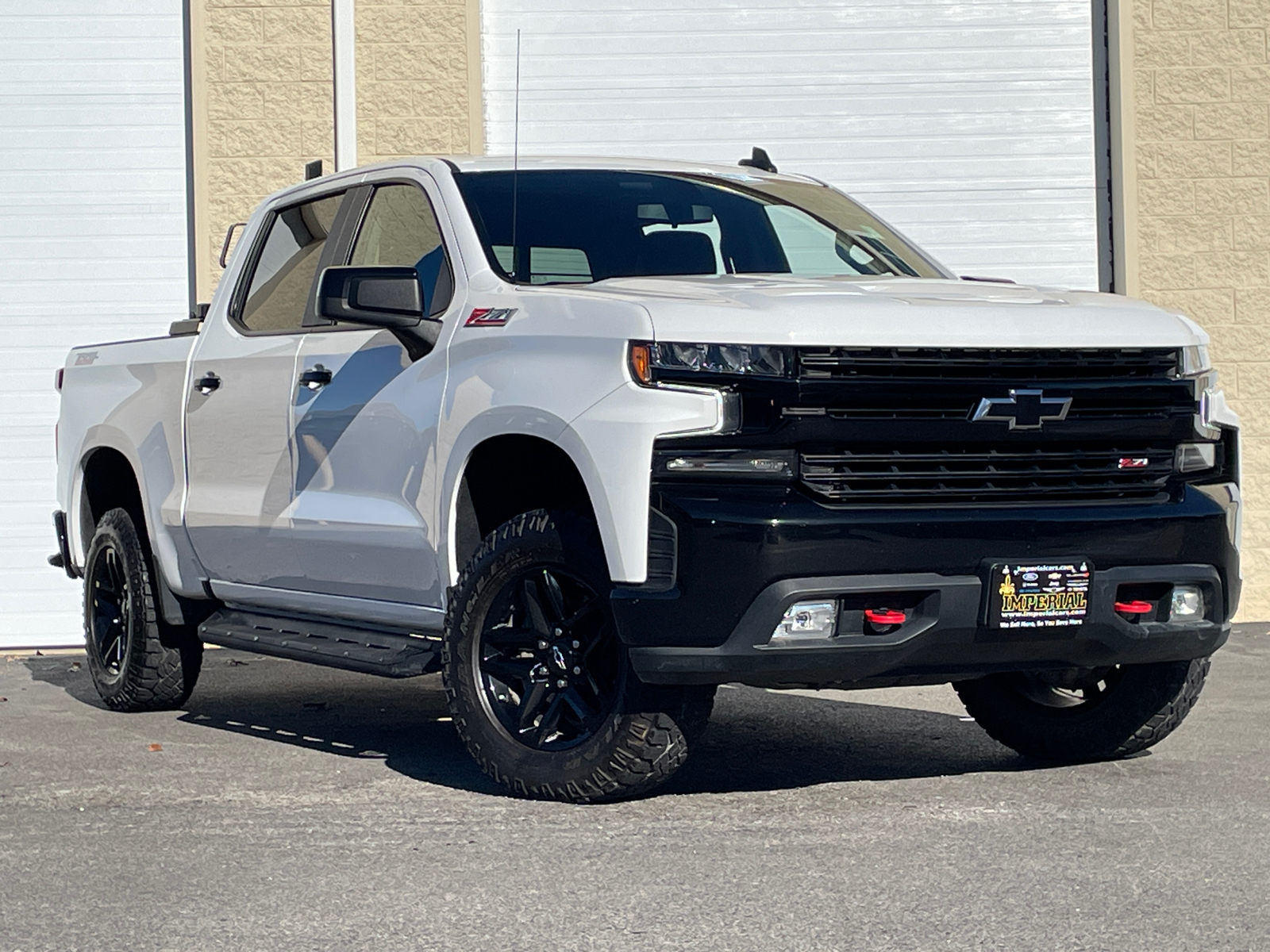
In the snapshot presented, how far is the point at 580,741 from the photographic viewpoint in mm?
5750

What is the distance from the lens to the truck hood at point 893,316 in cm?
541

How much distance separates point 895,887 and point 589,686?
139 cm

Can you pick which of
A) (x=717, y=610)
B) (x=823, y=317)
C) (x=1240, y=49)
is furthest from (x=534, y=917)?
(x=1240, y=49)

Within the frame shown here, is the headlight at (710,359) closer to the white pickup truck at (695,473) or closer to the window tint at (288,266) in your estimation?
the white pickup truck at (695,473)

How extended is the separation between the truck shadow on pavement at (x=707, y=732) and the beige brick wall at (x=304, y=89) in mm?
3737

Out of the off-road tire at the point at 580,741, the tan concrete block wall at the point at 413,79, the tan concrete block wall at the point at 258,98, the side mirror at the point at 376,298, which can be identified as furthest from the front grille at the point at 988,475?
the tan concrete block wall at the point at 258,98

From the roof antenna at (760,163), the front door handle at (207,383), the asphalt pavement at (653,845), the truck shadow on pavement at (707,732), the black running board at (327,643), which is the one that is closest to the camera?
the asphalt pavement at (653,845)

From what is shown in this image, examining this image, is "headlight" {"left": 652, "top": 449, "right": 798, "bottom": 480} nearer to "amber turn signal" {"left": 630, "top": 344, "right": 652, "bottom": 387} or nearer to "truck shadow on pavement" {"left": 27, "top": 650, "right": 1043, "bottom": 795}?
"amber turn signal" {"left": 630, "top": 344, "right": 652, "bottom": 387}

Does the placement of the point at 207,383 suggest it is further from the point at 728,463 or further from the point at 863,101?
the point at 863,101

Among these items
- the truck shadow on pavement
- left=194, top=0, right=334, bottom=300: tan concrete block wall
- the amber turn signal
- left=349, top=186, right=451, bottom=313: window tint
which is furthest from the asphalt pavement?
left=194, top=0, right=334, bottom=300: tan concrete block wall

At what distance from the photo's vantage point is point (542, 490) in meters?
6.20

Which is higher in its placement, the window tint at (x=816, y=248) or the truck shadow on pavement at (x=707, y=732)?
the window tint at (x=816, y=248)

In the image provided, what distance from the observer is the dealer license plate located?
217 inches

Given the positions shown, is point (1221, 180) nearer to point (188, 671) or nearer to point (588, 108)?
point (588, 108)
